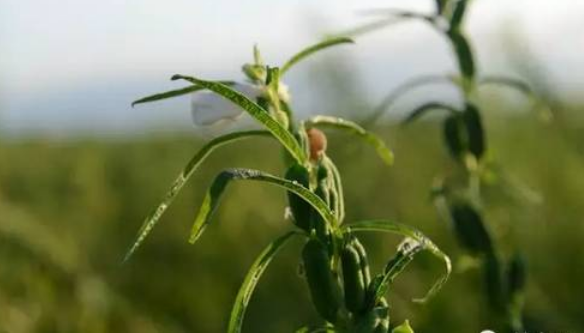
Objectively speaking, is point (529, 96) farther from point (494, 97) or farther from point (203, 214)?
point (494, 97)

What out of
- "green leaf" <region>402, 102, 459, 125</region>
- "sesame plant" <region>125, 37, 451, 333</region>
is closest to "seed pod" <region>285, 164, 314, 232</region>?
"sesame plant" <region>125, 37, 451, 333</region>

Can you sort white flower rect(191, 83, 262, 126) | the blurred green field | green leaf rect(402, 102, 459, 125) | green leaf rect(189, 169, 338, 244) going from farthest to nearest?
the blurred green field → green leaf rect(402, 102, 459, 125) → white flower rect(191, 83, 262, 126) → green leaf rect(189, 169, 338, 244)

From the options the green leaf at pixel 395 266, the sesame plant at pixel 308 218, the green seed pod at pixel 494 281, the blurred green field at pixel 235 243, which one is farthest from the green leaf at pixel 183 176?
the blurred green field at pixel 235 243

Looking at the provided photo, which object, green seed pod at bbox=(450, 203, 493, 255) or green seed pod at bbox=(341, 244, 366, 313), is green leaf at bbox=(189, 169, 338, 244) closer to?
green seed pod at bbox=(341, 244, 366, 313)

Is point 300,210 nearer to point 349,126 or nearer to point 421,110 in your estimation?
point 349,126


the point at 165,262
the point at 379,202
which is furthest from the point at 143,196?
the point at 379,202
